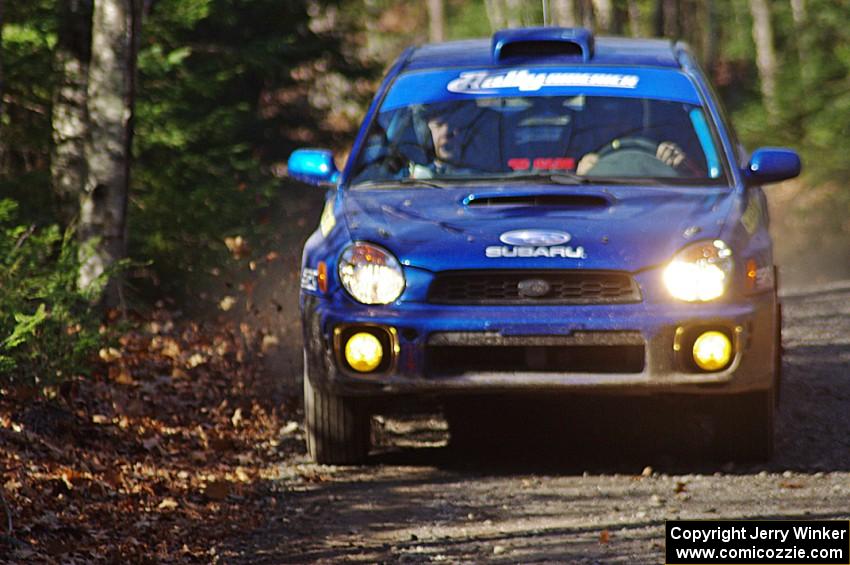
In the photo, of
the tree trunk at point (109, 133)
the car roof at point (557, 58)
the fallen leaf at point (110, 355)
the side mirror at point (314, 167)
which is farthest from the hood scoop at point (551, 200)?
the tree trunk at point (109, 133)

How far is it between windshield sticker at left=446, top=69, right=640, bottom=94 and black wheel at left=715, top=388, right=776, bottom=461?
6.24ft

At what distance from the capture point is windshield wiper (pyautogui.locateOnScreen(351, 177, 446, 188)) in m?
8.16

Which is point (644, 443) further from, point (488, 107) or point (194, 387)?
point (194, 387)

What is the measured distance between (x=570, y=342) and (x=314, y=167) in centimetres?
194

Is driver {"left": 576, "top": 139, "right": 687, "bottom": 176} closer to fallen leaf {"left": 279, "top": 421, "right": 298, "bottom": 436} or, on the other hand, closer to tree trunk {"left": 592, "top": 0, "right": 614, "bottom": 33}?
fallen leaf {"left": 279, "top": 421, "right": 298, "bottom": 436}

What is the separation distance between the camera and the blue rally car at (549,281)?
730cm

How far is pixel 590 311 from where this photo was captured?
729cm

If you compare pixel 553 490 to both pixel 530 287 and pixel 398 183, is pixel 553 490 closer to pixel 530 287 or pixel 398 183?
pixel 530 287

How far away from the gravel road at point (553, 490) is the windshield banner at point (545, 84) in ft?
5.59

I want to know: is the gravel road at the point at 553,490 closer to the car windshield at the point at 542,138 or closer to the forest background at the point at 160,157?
the car windshield at the point at 542,138

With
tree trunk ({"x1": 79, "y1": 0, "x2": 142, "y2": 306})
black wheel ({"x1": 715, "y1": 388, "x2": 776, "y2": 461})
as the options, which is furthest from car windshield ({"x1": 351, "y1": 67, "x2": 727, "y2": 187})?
tree trunk ({"x1": 79, "y1": 0, "x2": 142, "y2": 306})

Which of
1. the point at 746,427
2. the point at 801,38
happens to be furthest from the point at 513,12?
the point at 746,427

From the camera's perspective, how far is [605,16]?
31.3 m

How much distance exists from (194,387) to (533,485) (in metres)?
3.36
